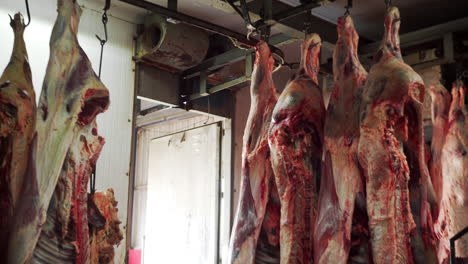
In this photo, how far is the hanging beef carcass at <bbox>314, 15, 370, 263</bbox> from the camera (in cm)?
278

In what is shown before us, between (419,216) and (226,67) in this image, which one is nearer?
(419,216)

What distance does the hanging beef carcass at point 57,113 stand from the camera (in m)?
2.56

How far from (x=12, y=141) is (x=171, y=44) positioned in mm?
2046

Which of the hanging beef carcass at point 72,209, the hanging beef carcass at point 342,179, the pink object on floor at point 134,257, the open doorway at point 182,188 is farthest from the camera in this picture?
the pink object on floor at point 134,257

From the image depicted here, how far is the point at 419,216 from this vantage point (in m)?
2.76

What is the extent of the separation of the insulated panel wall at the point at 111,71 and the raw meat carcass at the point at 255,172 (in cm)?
122

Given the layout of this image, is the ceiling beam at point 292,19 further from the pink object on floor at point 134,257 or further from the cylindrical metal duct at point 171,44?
the pink object on floor at point 134,257

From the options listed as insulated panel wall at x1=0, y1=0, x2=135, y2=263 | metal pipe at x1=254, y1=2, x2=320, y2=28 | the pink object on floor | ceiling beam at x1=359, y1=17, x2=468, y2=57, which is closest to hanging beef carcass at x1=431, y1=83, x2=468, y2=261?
ceiling beam at x1=359, y1=17, x2=468, y2=57

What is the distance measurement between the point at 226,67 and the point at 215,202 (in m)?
1.30

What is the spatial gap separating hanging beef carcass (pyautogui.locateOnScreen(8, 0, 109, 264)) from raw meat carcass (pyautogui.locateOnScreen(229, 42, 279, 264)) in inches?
34.9

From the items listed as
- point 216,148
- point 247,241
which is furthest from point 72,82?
point 216,148

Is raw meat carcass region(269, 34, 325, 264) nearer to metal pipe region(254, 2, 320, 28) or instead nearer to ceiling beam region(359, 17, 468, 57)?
metal pipe region(254, 2, 320, 28)

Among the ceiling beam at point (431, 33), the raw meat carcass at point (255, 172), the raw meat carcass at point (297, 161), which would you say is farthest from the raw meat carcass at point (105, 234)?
the ceiling beam at point (431, 33)

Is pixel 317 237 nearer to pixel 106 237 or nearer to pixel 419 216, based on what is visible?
pixel 419 216
